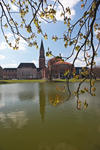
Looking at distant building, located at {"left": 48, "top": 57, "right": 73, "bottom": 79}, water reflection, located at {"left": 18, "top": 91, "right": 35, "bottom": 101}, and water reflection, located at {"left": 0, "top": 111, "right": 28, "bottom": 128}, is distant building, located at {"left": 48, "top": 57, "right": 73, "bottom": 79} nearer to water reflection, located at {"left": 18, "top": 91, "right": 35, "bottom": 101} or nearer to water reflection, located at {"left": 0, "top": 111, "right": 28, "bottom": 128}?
water reflection, located at {"left": 0, "top": 111, "right": 28, "bottom": 128}

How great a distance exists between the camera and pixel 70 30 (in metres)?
→ 2.22

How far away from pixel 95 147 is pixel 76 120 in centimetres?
160

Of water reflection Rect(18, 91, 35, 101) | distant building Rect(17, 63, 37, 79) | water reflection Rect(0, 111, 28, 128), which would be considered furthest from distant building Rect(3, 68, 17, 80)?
water reflection Rect(0, 111, 28, 128)

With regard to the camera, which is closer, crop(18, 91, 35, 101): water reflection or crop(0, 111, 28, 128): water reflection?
Answer: crop(0, 111, 28, 128): water reflection

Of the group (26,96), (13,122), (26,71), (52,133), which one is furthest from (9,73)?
(52,133)

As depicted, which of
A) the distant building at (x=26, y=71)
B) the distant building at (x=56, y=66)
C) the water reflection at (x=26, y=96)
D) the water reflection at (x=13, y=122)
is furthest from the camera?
the distant building at (x=26, y=71)

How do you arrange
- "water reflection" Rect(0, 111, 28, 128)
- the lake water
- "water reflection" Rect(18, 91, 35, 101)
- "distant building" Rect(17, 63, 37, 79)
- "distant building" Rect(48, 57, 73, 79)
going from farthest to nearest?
1. "distant building" Rect(17, 63, 37, 79)
2. "water reflection" Rect(18, 91, 35, 101)
3. "water reflection" Rect(0, 111, 28, 128)
4. the lake water
5. "distant building" Rect(48, 57, 73, 79)

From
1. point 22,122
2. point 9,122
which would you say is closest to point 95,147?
point 22,122

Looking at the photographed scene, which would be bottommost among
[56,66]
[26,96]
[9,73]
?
[26,96]

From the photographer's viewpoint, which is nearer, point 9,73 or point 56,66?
point 56,66

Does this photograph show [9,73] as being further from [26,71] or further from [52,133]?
[52,133]

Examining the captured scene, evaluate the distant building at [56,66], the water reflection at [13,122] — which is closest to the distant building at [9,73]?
the distant building at [56,66]

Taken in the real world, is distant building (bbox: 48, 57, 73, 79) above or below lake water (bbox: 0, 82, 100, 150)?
above

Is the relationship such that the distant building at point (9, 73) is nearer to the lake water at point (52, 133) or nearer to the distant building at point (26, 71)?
the distant building at point (26, 71)
